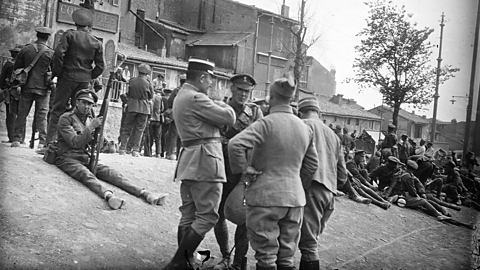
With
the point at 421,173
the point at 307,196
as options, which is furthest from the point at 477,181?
the point at 307,196

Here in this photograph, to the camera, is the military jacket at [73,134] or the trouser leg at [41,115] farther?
the trouser leg at [41,115]

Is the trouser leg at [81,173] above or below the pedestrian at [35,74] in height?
below

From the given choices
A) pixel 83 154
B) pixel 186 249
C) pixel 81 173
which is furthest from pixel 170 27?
pixel 186 249

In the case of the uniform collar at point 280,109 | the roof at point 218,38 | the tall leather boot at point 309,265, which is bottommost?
the tall leather boot at point 309,265

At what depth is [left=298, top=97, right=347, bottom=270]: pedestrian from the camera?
470 cm

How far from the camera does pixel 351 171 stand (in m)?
11.1

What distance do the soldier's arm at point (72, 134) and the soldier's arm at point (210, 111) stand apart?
7.43 feet

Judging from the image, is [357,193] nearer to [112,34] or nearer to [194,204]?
[194,204]

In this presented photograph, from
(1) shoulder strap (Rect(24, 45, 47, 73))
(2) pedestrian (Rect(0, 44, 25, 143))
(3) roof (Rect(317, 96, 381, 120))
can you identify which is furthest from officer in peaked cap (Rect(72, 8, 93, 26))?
(3) roof (Rect(317, 96, 381, 120))

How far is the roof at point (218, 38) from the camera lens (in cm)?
2535

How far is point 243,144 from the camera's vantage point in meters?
4.08

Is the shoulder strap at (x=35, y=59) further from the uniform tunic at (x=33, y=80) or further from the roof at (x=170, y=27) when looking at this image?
the roof at (x=170, y=27)

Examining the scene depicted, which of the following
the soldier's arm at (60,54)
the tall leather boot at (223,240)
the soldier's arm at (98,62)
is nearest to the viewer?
the tall leather boot at (223,240)

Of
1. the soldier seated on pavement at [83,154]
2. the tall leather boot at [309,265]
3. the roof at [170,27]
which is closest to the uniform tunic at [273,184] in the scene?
the tall leather boot at [309,265]
